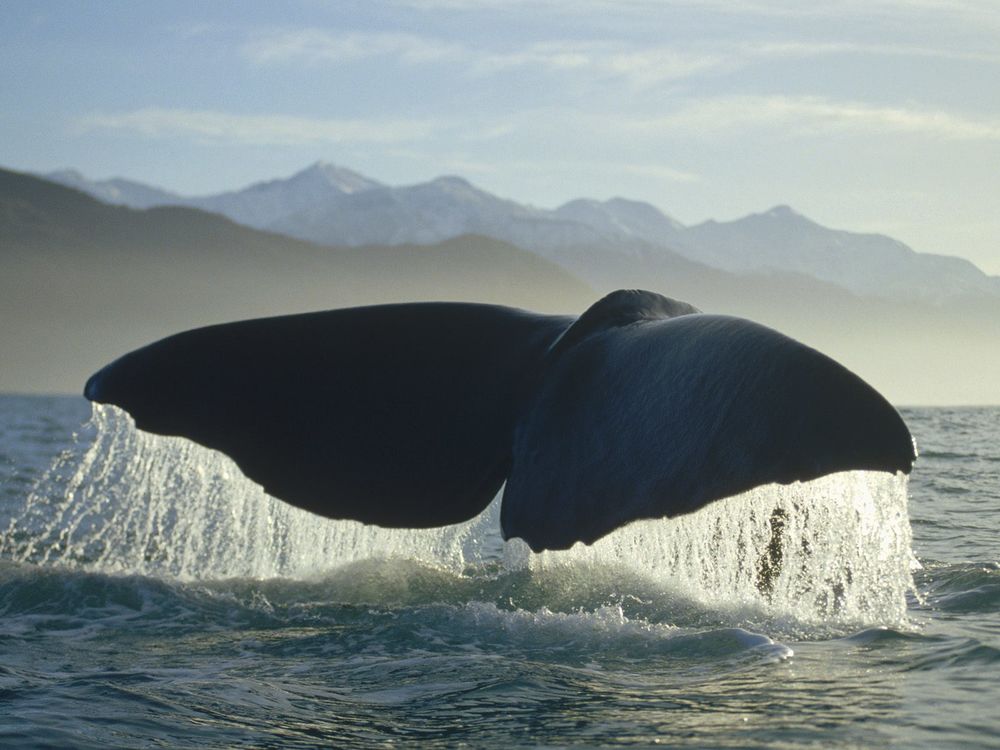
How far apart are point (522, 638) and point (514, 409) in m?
1.11

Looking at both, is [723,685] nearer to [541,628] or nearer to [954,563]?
[541,628]

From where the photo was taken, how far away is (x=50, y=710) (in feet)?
16.6

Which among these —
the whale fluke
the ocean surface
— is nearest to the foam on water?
the ocean surface

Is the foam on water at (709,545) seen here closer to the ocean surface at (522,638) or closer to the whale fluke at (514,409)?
the ocean surface at (522,638)

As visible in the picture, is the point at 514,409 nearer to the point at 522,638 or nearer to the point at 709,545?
the point at 522,638

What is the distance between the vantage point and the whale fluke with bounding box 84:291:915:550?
4531mm

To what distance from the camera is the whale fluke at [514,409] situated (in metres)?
4.53

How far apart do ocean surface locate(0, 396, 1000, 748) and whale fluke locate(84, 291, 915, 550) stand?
19 centimetres

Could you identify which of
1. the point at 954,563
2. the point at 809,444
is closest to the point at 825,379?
the point at 809,444

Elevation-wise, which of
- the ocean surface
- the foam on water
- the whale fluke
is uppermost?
the whale fluke

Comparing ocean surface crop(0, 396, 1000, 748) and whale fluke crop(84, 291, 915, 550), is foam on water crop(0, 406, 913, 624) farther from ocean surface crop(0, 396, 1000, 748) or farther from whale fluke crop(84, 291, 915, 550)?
whale fluke crop(84, 291, 915, 550)

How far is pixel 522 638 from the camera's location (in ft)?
20.3

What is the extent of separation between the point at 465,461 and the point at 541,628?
1063 millimetres

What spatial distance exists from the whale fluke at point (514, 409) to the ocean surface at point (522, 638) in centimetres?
19
